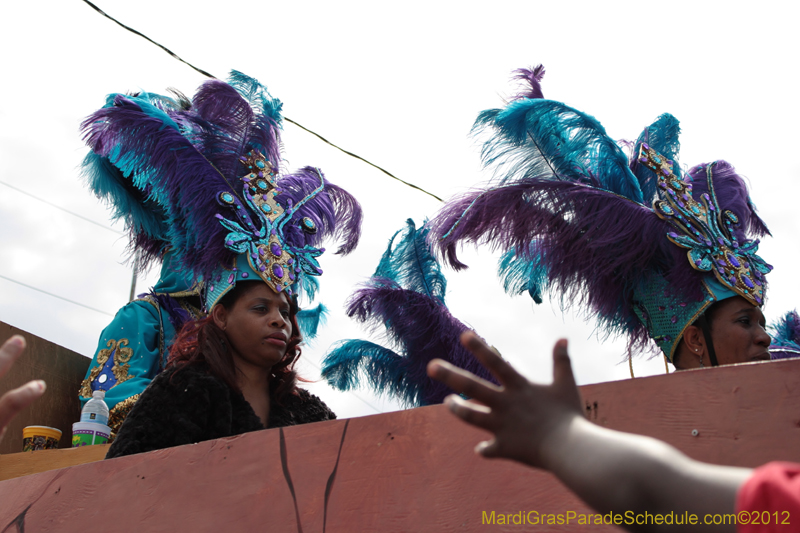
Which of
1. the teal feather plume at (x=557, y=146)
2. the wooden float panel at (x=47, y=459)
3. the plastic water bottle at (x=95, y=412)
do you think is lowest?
the wooden float panel at (x=47, y=459)

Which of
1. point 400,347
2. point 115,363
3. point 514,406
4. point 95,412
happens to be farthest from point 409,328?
point 514,406

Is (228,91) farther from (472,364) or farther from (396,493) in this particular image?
(396,493)

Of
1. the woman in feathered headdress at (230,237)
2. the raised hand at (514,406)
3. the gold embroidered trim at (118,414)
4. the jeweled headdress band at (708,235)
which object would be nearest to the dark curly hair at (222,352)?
the woman in feathered headdress at (230,237)

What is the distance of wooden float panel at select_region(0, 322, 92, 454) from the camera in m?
3.65

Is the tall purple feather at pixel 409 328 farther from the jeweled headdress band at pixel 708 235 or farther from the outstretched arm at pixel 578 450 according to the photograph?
the outstretched arm at pixel 578 450

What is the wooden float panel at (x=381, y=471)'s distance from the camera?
1354 millimetres

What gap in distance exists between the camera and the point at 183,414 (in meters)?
2.58

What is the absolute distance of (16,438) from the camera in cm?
366

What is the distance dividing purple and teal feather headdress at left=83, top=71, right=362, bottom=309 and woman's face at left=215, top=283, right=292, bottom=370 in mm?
73

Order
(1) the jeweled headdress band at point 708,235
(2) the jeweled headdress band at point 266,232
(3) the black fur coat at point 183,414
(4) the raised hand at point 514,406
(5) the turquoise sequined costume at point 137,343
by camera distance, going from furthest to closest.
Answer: (5) the turquoise sequined costume at point 137,343, (2) the jeweled headdress band at point 266,232, (1) the jeweled headdress band at point 708,235, (3) the black fur coat at point 183,414, (4) the raised hand at point 514,406

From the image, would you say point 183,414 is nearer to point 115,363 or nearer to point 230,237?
point 230,237

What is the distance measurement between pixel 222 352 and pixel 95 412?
2.61 ft

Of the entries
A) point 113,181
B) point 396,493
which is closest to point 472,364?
point 113,181

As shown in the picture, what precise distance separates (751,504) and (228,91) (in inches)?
134
